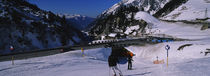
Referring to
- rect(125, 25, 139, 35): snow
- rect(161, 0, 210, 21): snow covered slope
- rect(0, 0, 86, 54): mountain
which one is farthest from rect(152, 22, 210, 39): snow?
rect(0, 0, 86, 54): mountain

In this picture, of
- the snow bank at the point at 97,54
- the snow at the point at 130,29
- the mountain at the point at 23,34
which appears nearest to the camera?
the snow bank at the point at 97,54

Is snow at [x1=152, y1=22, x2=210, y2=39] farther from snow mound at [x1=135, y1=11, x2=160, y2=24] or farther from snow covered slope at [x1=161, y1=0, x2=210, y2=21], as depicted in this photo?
snow covered slope at [x1=161, y1=0, x2=210, y2=21]

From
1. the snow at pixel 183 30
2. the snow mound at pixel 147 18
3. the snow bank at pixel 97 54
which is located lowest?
the snow bank at pixel 97 54

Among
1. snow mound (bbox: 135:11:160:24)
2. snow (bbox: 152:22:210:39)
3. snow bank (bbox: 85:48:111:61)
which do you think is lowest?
snow bank (bbox: 85:48:111:61)

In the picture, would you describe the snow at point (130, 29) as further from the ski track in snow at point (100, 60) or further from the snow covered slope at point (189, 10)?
the ski track in snow at point (100, 60)

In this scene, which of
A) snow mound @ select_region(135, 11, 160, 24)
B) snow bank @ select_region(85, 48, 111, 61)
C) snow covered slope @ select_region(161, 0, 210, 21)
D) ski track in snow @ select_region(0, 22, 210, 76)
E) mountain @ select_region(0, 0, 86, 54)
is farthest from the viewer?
snow mound @ select_region(135, 11, 160, 24)

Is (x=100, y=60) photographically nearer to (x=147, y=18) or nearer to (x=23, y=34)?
(x=23, y=34)

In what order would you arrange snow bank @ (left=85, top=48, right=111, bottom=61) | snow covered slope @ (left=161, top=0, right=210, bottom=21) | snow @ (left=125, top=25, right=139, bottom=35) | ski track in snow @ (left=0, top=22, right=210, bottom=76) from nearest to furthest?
ski track in snow @ (left=0, top=22, right=210, bottom=76) < snow bank @ (left=85, top=48, right=111, bottom=61) < snow covered slope @ (left=161, top=0, right=210, bottom=21) < snow @ (left=125, top=25, right=139, bottom=35)

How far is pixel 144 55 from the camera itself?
119 feet

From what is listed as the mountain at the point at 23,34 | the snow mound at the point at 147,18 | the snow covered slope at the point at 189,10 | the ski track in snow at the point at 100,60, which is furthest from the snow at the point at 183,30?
the mountain at the point at 23,34

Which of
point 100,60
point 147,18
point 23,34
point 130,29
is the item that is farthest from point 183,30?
point 23,34

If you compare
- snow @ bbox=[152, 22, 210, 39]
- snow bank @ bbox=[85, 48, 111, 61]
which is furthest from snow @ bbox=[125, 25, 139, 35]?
snow bank @ bbox=[85, 48, 111, 61]

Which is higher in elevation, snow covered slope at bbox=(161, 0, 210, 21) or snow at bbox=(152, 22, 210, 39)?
snow covered slope at bbox=(161, 0, 210, 21)

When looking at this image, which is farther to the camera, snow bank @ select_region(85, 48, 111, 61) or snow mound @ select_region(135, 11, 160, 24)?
snow mound @ select_region(135, 11, 160, 24)
